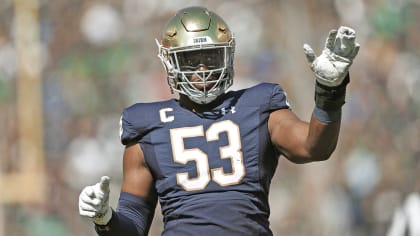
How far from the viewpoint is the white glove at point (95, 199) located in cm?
349

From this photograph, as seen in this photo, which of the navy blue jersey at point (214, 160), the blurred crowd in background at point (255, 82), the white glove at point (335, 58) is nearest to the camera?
the white glove at point (335, 58)

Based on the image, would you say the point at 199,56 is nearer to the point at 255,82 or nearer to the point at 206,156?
the point at 206,156

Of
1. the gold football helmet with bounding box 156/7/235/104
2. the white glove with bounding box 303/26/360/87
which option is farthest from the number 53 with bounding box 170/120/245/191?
the white glove with bounding box 303/26/360/87

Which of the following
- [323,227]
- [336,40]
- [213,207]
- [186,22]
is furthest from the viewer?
[323,227]

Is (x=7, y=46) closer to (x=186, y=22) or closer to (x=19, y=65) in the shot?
(x=19, y=65)

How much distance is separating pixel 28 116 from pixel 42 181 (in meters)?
0.53

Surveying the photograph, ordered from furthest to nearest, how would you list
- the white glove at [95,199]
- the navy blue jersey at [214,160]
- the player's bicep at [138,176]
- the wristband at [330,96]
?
the player's bicep at [138,176] → the navy blue jersey at [214,160] → the white glove at [95,199] → the wristband at [330,96]

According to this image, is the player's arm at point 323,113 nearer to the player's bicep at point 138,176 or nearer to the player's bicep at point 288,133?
the player's bicep at point 288,133

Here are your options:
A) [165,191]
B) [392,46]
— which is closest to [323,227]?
[392,46]

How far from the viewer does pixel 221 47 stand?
374 centimetres

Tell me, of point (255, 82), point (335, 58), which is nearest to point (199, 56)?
point (335, 58)

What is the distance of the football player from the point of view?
3.59 meters

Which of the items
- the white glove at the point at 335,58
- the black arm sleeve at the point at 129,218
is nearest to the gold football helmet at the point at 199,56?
the black arm sleeve at the point at 129,218

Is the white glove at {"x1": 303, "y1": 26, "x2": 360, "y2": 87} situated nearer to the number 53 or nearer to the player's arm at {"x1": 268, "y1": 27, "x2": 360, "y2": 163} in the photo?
the player's arm at {"x1": 268, "y1": 27, "x2": 360, "y2": 163}
